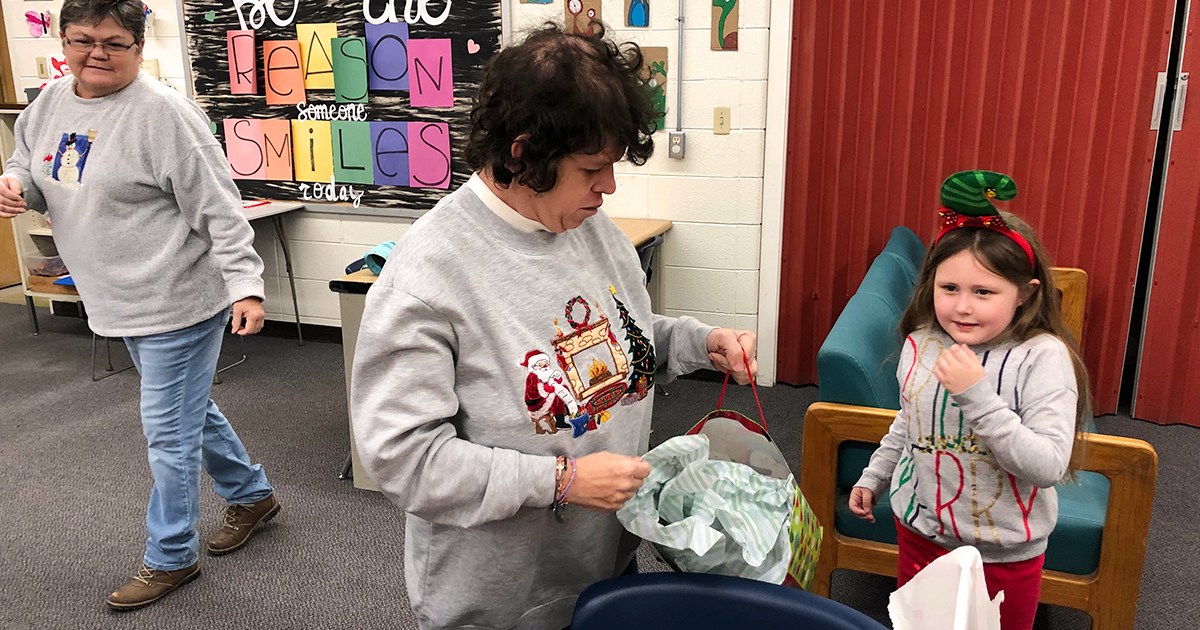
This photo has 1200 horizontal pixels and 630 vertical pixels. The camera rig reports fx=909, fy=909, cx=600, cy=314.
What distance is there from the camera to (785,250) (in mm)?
3689

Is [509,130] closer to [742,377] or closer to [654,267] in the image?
[742,377]

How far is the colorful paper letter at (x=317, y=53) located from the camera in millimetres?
3961

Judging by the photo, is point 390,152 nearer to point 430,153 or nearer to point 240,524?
point 430,153

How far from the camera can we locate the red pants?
1528 mm

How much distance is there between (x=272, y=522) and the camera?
268 centimetres

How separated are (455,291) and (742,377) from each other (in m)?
0.48

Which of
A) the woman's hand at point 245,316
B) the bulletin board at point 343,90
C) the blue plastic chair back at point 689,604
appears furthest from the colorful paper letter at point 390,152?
the blue plastic chair back at point 689,604

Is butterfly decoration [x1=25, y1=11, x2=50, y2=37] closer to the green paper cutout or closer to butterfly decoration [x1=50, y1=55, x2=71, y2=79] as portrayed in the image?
butterfly decoration [x1=50, y1=55, x2=71, y2=79]

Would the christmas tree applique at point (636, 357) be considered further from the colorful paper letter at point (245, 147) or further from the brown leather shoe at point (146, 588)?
the colorful paper letter at point (245, 147)

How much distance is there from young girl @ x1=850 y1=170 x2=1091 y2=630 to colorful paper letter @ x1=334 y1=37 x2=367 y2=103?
298 centimetres

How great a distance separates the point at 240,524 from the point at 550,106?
2.00 meters

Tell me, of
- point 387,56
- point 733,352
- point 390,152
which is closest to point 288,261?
point 390,152

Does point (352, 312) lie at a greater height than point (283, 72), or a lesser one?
lesser

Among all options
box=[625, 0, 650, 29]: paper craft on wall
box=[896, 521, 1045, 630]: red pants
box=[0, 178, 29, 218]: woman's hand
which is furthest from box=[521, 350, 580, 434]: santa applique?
box=[625, 0, 650, 29]: paper craft on wall
